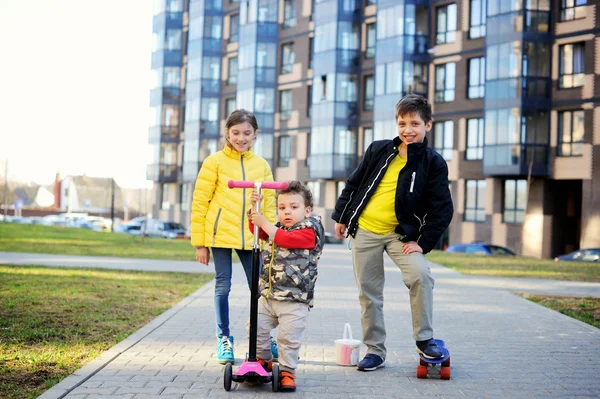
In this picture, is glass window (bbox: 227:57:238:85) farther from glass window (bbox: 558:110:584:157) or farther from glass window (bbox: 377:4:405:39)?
glass window (bbox: 558:110:584:157)

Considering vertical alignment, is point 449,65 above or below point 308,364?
above

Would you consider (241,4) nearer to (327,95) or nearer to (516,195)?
(327,95)

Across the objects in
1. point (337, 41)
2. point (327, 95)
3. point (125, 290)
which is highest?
point (337, 41)

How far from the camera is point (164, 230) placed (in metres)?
56.4

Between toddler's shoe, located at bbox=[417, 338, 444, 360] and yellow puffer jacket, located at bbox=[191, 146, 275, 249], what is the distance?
1.57 metres

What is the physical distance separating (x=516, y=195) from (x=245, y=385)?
36.5 m

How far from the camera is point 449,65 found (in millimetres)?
44250

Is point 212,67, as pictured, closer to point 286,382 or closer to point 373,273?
point 373,273

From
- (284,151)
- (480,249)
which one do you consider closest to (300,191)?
(480,249)

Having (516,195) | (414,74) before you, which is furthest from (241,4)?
(516,195)

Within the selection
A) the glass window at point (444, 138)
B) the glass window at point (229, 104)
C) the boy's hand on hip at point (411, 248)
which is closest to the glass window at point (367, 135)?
the glass window at point (444, 138)

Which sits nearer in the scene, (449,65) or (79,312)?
(79,312)

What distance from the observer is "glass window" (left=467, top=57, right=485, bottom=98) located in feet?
139

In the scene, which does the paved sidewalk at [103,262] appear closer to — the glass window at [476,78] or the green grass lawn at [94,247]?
the green grass lawn at [94,247]
